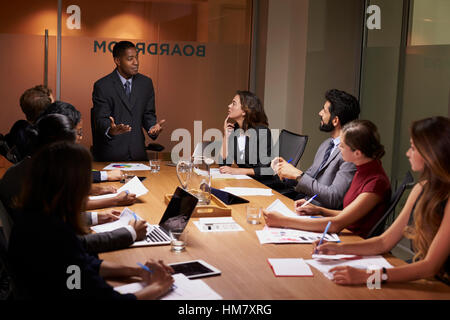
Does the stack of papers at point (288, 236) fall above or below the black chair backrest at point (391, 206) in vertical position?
below

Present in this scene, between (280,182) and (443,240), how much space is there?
9.09 feet

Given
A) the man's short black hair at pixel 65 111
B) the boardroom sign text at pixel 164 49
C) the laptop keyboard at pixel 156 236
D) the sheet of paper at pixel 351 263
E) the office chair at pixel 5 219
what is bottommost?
the laptop keyboard at pixel 156 236

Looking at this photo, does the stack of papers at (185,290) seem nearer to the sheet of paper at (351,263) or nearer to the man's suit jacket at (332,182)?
the sheet of paper at (351,263)

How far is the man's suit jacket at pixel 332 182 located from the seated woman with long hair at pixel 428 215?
878 millimetres

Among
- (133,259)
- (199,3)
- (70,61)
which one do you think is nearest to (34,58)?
(70,61)

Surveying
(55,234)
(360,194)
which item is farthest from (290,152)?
(55,234)

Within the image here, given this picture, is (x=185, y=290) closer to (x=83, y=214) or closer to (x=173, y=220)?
(x=173, y=220)

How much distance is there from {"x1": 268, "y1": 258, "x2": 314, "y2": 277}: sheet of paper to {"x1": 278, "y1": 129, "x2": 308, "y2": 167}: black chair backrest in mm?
2451

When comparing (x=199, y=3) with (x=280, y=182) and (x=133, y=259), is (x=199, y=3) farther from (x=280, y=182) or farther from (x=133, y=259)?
(x=133, y=259)

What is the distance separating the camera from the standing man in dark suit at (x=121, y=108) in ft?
17.0

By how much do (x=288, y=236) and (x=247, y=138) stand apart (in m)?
2.40

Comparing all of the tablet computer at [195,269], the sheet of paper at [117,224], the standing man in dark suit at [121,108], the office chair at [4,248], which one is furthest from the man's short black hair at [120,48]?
the tablet computer at [195,269]

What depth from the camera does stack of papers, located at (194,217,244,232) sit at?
2703 millimetres

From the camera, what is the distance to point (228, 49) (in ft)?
22.6
